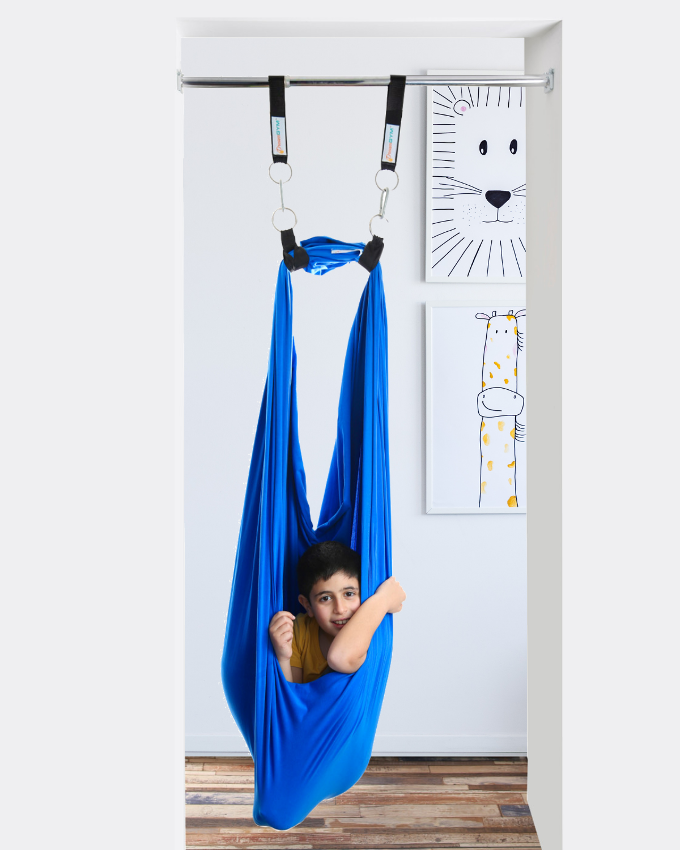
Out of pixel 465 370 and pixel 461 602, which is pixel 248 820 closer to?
pixel 461 602

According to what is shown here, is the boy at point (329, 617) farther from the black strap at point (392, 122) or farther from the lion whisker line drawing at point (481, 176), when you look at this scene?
the lion whisker line drawing at point (481, 176)

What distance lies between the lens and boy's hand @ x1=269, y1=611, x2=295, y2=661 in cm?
102

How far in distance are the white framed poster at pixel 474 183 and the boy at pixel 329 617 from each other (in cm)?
108

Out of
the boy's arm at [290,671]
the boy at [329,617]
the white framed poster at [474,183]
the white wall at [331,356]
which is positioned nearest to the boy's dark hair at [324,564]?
the boy at [329,617]

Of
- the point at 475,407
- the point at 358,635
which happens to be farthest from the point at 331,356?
the point at 358,635

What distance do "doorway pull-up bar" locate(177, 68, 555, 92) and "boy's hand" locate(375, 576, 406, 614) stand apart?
2.36 feet

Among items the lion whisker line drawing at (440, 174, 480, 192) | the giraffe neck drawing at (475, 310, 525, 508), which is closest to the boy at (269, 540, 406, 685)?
the giraffe neck drawing at (475, 310, 525, 508)

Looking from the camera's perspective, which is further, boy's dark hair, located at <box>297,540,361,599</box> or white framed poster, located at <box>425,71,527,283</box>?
white framed poster, located at <box>425,71,527,283</box>

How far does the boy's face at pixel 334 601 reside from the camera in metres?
1.08

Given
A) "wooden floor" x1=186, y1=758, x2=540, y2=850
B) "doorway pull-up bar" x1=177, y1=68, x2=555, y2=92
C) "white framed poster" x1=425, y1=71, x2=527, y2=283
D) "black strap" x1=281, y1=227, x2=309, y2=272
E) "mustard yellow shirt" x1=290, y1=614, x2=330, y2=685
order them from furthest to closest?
"white framed poster" x1=425, y1=71, x2=527, y2=283, "wooden floor" x1=186, y1=758, x2=540, y2=850, "mustard yellow shirt" x1=290, y1=614, x2=330, y2=685, "black strap" x1=281, y1=227, x2=309, y2=272, "doorway pull-up bar" x1=177, y1=68, x2=555, y2=92

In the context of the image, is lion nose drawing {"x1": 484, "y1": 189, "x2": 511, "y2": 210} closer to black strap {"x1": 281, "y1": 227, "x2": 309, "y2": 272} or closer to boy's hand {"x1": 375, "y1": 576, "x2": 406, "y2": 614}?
black strap {"x1": 281, "y1": 227, "x2": 309, "y2": 272}

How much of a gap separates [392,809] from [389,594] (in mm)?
1027

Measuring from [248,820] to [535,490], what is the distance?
1.32 m

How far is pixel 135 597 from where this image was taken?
0.79 m
